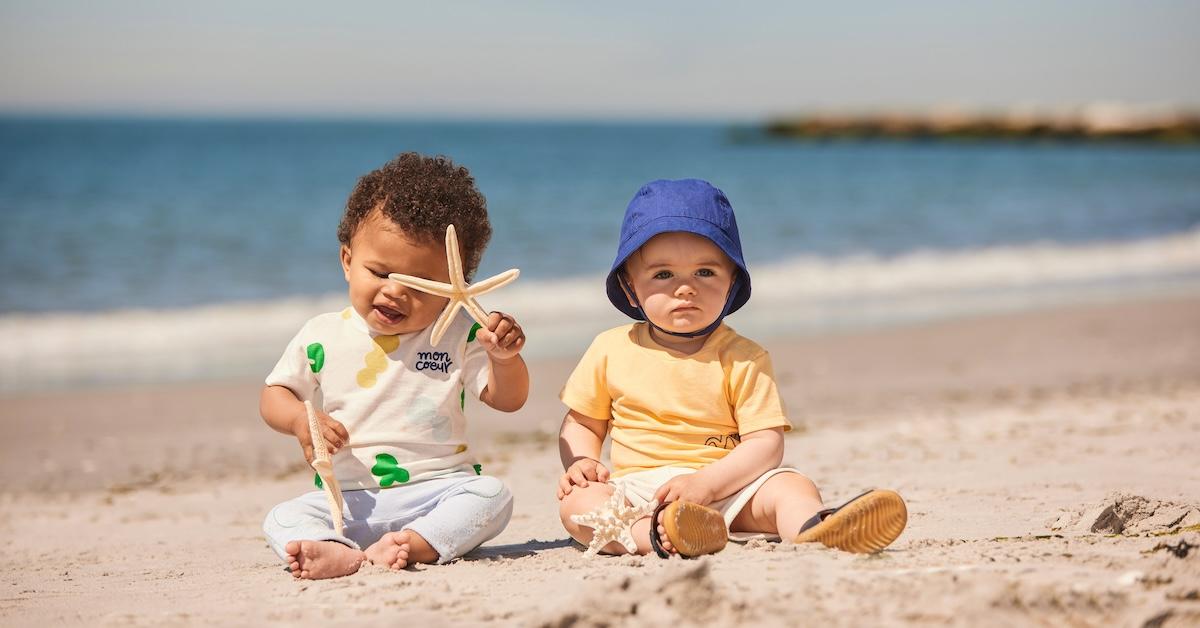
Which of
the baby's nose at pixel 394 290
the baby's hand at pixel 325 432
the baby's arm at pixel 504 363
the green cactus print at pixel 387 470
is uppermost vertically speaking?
the baby's nose at pixel 394 290

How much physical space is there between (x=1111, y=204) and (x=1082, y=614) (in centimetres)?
2436

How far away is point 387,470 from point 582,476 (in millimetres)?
623

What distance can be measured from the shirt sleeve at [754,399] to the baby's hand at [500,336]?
0.70m

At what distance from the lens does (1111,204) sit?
80.8 ft

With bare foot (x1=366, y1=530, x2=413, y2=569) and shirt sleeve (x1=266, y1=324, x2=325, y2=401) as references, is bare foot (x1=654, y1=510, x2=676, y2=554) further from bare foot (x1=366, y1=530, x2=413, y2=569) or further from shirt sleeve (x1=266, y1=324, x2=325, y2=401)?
shirt sleeve (x1=266, y1=324, x2=325, y2=401)

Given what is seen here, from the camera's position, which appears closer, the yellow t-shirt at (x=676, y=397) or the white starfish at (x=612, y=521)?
the white starfish at (x=612, y=521)

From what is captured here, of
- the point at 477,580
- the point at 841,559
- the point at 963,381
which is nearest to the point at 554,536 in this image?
the point at 477,580

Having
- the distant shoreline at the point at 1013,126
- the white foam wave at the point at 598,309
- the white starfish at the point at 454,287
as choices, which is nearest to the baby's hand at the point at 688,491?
the white starfish at the point at 454,287

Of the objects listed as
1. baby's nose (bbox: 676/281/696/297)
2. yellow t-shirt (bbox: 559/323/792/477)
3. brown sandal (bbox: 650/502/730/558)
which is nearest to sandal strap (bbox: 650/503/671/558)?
brown sandal (bbox: 650/502/730/558)

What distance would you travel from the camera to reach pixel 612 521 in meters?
3.52

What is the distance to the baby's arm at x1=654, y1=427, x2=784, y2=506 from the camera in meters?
3.46

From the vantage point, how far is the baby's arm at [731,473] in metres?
3.46

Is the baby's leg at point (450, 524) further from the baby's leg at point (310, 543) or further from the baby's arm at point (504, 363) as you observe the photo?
the baby's arm at point (504, 363)

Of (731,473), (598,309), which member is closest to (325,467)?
(731,473)
